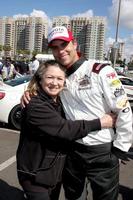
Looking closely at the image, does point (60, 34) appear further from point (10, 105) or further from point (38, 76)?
point (10, 105)

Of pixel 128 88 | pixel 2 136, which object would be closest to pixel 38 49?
pixel 128 88

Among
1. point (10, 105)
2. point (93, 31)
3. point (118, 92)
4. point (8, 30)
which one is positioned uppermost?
point (8, 30)

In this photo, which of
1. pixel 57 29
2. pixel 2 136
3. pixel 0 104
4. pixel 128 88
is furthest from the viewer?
pixel 128 88

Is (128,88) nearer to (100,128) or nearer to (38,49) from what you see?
(100,128)

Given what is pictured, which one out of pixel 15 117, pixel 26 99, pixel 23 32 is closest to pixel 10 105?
pixel 15 117

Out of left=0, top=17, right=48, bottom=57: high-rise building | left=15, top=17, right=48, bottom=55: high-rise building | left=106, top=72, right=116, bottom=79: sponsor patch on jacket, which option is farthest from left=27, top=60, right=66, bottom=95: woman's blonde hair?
left=0, top=17, right=48, bottom=57: high-rise building

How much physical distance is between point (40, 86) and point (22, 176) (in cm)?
63

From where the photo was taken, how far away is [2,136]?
781cm

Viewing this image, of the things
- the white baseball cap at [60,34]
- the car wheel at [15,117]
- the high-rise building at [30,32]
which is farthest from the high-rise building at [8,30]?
the white baseball cap at [60,34]

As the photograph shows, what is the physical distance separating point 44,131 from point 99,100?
431 mm

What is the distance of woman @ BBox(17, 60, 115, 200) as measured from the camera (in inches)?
95.2

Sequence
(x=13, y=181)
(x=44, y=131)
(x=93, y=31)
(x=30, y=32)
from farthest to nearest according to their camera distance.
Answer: (x=30, y=32) < (x=93, y=31) < (x=13, y=181) < (x=44, y=131)

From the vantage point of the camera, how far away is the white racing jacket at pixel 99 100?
96.9 inches

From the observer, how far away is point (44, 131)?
2.42 meters
